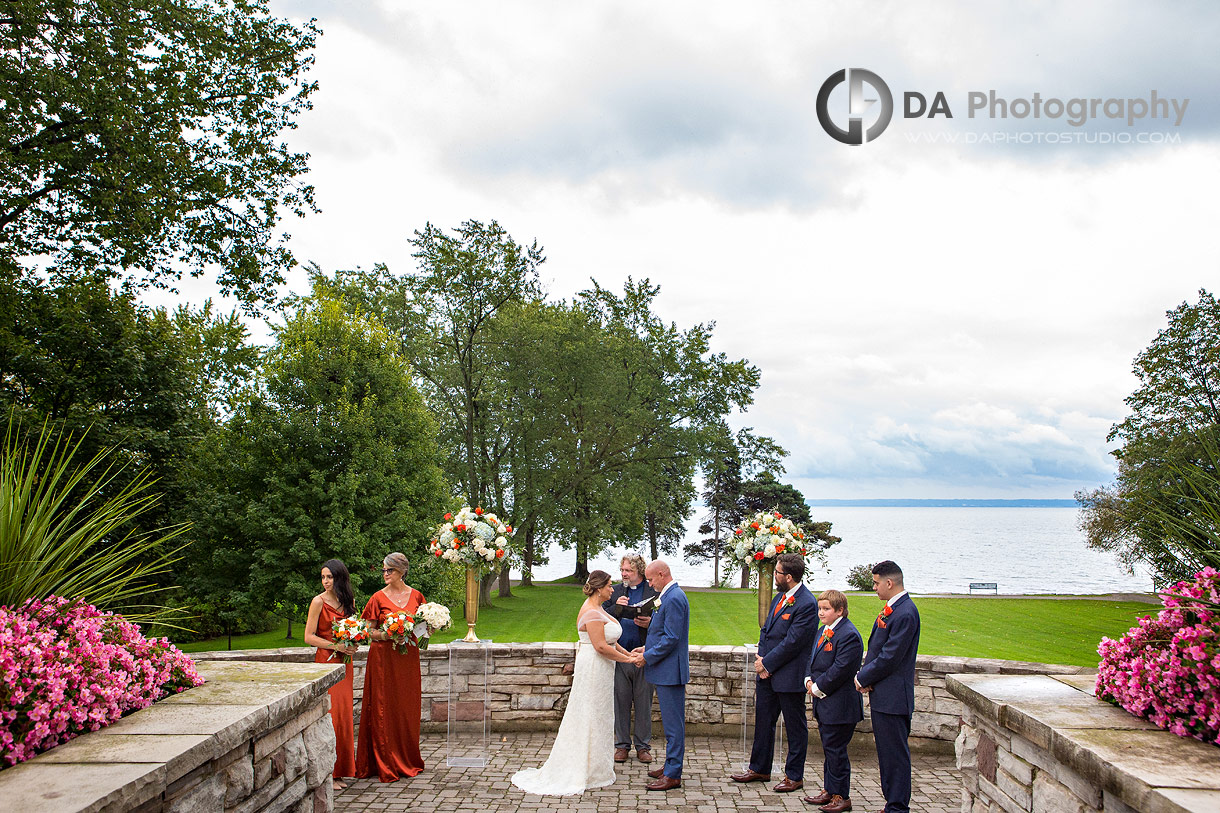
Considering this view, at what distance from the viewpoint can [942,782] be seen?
6.85 meters

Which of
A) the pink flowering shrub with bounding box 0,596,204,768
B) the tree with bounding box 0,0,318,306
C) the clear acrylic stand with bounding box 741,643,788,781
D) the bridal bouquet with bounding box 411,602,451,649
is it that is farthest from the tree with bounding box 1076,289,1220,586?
the pink flowering shrub with bounding box 0,596,204,768

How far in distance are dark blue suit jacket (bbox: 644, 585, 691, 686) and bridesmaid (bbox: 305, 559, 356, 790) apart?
275 cm

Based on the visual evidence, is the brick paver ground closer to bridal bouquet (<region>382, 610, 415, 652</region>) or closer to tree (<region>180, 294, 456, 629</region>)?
bridal bouquet (<region>382, 610, 415, 652</region>)

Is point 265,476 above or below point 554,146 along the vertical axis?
below

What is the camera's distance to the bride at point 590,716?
6758 mm

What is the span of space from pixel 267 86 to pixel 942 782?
49.2 ft

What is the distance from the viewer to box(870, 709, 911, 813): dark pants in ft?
18.7

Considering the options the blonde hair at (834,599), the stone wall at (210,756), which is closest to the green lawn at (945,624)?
the blonde hair at (834,599)

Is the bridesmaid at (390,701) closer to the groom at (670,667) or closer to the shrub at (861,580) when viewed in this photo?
the groom at (670,667)

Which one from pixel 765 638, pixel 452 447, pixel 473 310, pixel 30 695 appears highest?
pixel 473 310

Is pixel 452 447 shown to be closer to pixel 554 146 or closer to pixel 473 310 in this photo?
pixel 473 310

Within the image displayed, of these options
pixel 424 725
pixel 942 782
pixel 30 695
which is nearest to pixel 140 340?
pixel 424 725

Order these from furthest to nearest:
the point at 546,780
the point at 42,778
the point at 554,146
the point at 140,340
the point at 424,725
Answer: the point at 554,146 < the point at 140,340 < the point at 424,725 < the point at 546,780 < the point at 42,778

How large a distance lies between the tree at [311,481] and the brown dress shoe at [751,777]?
10.2 metres
